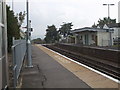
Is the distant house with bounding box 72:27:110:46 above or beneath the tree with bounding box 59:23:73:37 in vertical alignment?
beneath

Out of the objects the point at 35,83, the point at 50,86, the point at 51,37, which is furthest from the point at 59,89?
the point at 51,37

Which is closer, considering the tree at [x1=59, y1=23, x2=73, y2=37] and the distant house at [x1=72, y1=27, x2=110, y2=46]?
the distant house at [x1=72, y1=27, x2=110, y2=46]

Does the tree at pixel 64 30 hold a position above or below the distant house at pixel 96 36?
above

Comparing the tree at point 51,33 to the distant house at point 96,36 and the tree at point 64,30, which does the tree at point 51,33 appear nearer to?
the tree at point 64,30

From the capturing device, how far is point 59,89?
845 cm

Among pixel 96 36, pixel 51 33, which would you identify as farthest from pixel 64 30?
pixel 96 36

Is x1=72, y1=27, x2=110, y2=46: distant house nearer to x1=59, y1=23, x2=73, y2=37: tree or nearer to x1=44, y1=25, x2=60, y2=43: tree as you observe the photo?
x1=59, y1=23, x2=73, y2=37: tree

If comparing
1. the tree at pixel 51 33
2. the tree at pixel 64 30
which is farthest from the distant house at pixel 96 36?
the tree at pixel 51 33

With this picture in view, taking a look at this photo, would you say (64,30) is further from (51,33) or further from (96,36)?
(96,36)

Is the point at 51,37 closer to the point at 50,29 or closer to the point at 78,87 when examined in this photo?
the point at 50,29

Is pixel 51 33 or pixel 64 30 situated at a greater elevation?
pixel 64 30

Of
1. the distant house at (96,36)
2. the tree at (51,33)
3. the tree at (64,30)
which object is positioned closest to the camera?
the distant house at (96,36)

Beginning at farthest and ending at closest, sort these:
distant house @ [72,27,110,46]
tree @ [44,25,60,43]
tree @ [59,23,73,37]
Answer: tree @ [59,23,73,37] < tree @ [44,25,60,43] < distant house @ [72,27,110,46]

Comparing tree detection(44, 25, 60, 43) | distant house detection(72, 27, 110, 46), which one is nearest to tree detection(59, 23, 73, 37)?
tree detection(44, 25, 60, 43)
